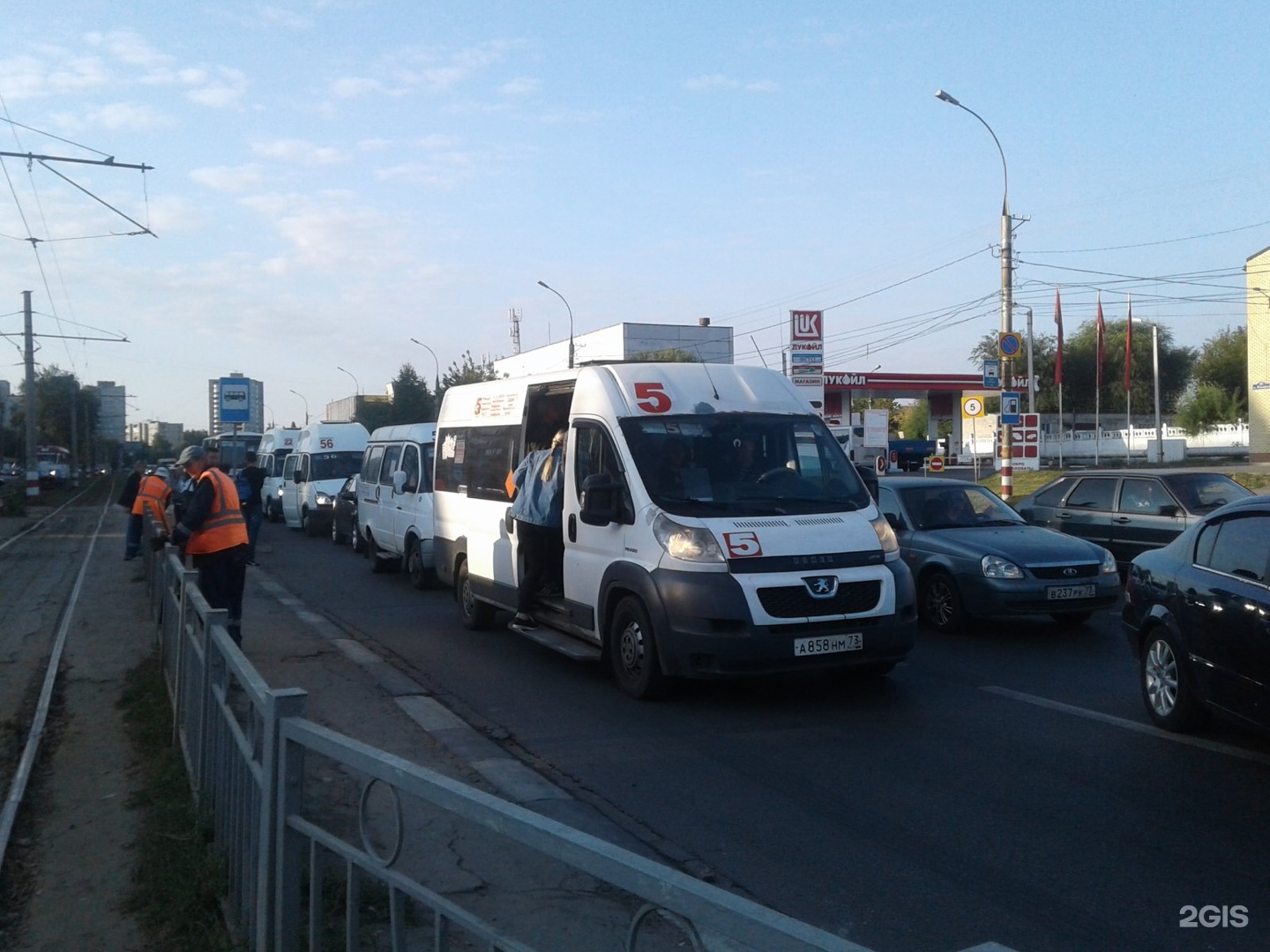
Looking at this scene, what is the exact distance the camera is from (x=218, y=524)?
30.3 ft

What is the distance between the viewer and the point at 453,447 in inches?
502

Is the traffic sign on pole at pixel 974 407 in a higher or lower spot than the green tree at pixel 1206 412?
lower

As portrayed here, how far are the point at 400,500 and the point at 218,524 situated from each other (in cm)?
689

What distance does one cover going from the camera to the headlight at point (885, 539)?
825 cm

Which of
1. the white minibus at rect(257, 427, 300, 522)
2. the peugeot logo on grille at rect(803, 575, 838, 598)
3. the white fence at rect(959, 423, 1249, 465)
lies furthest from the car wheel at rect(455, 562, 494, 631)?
the white fence at rect(959, 423, 1249, 465)

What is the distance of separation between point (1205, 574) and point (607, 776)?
3760mm

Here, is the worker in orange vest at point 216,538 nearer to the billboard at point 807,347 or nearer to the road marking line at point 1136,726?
the road marking line at point 1136,726

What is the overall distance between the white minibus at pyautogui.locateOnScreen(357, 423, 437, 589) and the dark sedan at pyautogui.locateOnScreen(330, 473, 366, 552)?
1.96 metres

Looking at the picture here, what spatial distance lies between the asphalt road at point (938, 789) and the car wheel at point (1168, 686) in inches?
5.2

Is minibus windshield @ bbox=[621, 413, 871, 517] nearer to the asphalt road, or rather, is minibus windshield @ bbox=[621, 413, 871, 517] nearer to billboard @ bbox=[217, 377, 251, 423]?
the asphalt road

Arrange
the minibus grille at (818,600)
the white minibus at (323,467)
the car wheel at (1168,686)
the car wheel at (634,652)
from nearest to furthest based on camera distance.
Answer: the car wheel at (1168,686), the minibus grille at (818,600), the car wheel at (634,652), the white minibus at (323,467)

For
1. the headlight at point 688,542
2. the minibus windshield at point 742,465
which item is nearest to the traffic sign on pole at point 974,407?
the minibus windshield at point 742,465

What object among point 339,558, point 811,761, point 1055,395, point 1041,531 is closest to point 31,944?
point 811,761

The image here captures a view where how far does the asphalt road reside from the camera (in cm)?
452
